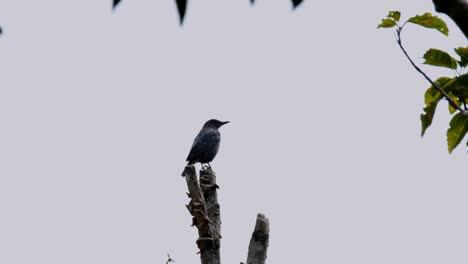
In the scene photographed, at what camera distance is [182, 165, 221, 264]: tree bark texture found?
5.56m

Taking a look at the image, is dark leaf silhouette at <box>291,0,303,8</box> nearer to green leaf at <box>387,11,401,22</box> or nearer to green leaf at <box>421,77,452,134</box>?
green leaf at <box>421,77,452,134</box>

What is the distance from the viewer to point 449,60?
3.23 metres

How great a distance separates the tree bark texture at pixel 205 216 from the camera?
5559 mm

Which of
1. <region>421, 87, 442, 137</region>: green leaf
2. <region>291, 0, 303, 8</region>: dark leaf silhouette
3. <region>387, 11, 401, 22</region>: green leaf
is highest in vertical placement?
<region>387, 11, 401, 22</region>: green leaf

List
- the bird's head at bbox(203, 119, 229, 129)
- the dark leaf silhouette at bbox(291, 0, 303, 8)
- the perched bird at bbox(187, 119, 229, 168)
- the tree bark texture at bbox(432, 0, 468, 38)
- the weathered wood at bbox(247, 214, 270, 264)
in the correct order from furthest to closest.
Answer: the bird's head at bbox(203, 119, 229, 129) < the perched bird at bbox(187, 119, 229, 168) < the weathered wood at bbox(247, 214, 270, 264) < the tree bark texture at bbox(432, 0, 468, 38) < the dark leaf silhouette at bbox(291, 0, 303, 8)

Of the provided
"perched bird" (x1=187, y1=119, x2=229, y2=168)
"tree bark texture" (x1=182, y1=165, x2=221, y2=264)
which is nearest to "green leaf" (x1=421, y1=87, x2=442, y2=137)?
"tree bark texture" (x1=182, y1=165, x2=221, y2=264)

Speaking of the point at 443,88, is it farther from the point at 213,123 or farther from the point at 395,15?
the point at 213,123

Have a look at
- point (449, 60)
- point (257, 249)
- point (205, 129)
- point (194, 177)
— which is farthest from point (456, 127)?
point (205, 129)

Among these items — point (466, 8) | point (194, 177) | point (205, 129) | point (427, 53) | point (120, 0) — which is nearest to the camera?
point (120, 0)

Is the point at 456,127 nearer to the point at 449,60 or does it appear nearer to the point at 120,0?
the point at 449,60

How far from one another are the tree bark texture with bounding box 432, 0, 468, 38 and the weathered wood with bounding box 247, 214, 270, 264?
421 cm

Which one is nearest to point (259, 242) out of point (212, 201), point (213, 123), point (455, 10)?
point (212, 201)

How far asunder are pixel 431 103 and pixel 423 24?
40 cm

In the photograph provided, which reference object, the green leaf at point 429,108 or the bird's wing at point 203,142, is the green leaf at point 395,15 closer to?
the green leaf at point 429,108
